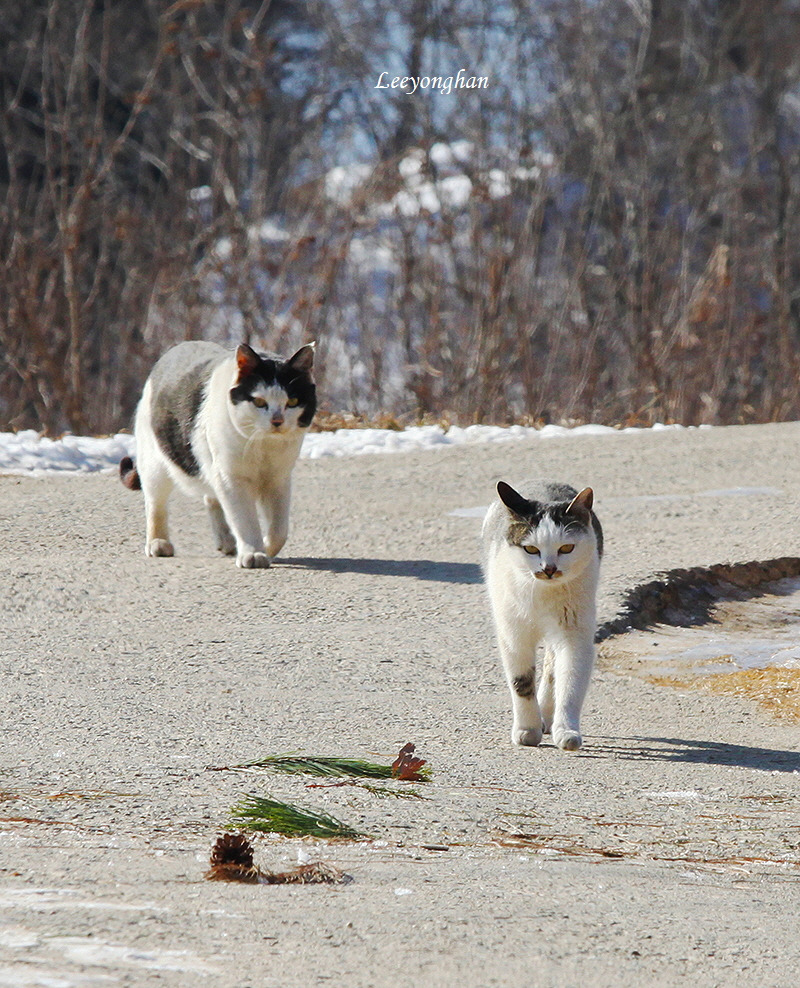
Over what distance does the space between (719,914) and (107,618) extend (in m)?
4.13

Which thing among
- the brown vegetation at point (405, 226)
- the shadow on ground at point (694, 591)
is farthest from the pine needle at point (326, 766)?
the brown vegetation at point (405, 226)

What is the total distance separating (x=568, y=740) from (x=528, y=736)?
0.18m

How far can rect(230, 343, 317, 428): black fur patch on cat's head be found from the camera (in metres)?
7.24

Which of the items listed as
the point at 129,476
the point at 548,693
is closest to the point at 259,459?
the point at 129,476

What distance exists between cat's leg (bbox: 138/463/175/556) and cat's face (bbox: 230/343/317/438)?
0.84 meters

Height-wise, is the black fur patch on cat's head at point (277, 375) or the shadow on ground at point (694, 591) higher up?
the black fur patch on cat's head at point (277, 375)

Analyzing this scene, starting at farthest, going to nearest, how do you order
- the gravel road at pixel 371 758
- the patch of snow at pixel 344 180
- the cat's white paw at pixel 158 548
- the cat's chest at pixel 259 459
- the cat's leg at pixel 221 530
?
the patch of snow at pixel 344 180 < the cat's leg at pixel 221 530 < the cat's white paw at pixel 158 548 < the cat's chest at pixel 259 459 < the gravel road at pixel 371 758

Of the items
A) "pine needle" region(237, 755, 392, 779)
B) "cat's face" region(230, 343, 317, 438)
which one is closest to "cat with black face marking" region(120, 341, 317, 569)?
"cat's face" region(230, 343, 317, 438)

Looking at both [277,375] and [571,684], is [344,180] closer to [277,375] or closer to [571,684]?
[277,375]

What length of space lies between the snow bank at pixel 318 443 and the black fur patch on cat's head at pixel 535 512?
255 inches

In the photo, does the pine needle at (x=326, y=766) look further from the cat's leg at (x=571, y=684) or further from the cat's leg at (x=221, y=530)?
the cat's leg at (x=221, y=530)

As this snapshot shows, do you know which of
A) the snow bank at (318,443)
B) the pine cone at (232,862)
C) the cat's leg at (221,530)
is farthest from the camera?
the snow bank at (318,443)

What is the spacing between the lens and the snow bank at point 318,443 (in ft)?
35.4

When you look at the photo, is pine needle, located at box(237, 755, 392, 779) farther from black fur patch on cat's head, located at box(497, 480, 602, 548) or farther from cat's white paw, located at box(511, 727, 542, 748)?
black fur patch on cat's head, located at box(497, 480, 602, 548)
